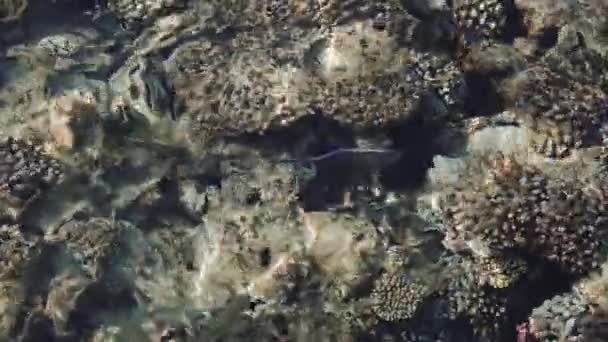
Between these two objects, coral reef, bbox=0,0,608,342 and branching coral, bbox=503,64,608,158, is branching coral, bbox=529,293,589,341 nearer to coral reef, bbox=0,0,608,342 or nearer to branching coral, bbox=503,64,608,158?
coral reef, bbox=0,0,608,342

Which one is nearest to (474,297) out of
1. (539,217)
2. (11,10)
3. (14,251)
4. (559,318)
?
(559,318)

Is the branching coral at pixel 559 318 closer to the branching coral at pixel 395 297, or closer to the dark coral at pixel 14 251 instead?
the branching coral at pixel 395 297

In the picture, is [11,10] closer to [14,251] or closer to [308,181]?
[14,251]

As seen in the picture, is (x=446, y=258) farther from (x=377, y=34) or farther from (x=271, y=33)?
(x=271, y=33)

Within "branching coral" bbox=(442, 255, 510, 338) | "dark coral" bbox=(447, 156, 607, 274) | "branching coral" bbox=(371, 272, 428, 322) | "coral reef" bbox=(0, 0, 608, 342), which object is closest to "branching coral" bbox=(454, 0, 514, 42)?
"coral reef" bbox=(0, 0, 608, 342)

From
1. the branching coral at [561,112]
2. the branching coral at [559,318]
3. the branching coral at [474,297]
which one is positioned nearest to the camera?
the branching coral at [559,318]

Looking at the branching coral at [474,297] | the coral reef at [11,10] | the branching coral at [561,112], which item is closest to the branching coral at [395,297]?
the branching coral at [474,297]

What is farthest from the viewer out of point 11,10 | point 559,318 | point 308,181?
point 11,10

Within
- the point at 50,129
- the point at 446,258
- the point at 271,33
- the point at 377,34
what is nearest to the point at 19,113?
the point at 50,129
